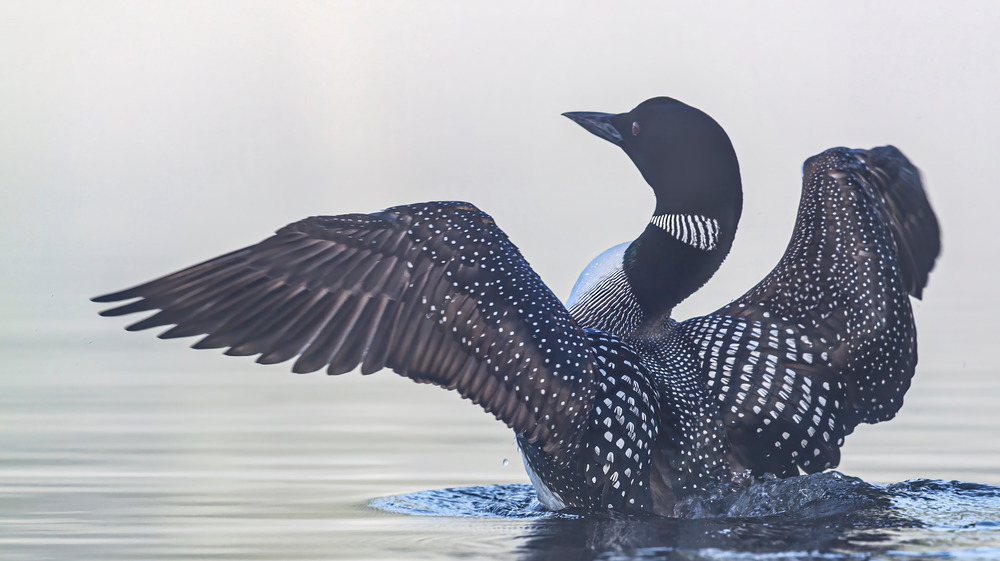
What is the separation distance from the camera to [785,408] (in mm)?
4492

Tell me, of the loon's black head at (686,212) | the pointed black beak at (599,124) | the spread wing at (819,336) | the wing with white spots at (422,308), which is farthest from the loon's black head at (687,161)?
the wing with white spots at (422,308)

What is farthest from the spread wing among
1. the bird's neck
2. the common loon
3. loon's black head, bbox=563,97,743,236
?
loon's black head, bbox=563,97,743,236

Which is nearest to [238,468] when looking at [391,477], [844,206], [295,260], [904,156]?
[391,477]

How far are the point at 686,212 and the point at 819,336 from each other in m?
0.62

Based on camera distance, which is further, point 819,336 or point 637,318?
point 637,318

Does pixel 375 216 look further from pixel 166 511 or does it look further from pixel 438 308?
pixel 166 511

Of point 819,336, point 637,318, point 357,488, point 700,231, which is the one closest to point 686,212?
point 700,231

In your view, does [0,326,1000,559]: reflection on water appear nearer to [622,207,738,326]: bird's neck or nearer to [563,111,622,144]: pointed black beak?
[622,207,738,326]: bird's neck

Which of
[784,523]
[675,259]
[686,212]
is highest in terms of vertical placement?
[686,212]

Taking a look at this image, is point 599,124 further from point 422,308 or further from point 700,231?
point 422,308

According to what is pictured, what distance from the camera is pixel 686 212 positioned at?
4.86 metres

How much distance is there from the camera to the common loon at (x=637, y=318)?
13.1 feet

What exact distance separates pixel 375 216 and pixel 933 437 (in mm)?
2846

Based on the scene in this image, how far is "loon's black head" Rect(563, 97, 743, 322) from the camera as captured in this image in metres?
4.83
